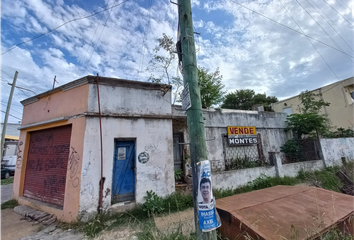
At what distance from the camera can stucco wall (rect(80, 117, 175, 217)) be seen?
15.5 feet

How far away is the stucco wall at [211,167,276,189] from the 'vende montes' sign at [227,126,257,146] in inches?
61.1

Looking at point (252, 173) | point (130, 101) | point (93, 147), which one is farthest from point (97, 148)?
point (252, 173)

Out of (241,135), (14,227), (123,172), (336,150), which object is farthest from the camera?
(336,150)

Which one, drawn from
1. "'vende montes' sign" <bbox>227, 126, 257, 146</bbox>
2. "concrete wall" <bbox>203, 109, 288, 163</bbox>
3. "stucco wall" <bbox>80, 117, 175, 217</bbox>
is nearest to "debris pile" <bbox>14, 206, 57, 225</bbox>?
"stucco wall" <bbox>80, 117, 175, 217</bbox>

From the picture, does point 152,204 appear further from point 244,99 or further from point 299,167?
point 244,99

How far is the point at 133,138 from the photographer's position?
5543 mm

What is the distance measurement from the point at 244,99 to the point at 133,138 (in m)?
20.9

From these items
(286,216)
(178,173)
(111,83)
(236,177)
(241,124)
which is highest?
(111,83)

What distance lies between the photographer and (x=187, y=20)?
2.59 meters

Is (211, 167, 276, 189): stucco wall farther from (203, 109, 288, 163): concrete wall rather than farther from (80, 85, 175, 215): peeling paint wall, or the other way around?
(80, 85, 175, 215): peeling paint wall

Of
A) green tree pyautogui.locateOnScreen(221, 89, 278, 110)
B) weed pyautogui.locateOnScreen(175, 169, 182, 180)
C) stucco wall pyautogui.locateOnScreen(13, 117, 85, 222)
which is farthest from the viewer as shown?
green tree pyautogui.locateOnScreen(221, 89, 278, 110)

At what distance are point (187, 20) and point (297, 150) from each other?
34.6 ft

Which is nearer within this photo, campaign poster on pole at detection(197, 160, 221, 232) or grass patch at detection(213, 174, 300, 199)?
campaign poster on pole at detection(197, 160, 221, 232)

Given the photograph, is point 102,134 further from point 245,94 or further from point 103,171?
point 245,94
